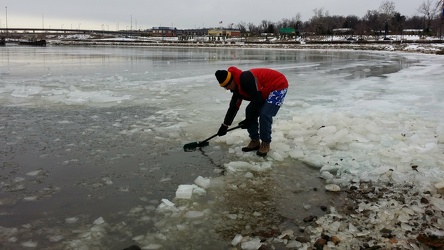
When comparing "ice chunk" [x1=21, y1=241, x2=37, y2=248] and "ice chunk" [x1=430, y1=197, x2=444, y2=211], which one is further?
"ice chunk" [x1=430, y1=197, x2=444, y2=211]

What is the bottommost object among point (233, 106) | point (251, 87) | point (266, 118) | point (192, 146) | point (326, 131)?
point (192, 146)

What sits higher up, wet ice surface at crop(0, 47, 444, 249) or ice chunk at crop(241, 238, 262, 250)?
wet ice surface at crop(0, 47, 444, 249)

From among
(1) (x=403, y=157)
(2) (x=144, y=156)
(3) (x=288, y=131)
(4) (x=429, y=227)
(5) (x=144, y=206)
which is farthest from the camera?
(3) (x=288, y=131)

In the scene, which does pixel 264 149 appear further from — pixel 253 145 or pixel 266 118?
pixel 266 118

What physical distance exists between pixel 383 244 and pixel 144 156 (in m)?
3.26

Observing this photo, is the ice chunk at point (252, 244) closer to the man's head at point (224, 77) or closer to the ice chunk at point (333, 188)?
the ice chunk at point (333, 188)

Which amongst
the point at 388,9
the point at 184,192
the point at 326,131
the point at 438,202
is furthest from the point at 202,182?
the point at 388,9

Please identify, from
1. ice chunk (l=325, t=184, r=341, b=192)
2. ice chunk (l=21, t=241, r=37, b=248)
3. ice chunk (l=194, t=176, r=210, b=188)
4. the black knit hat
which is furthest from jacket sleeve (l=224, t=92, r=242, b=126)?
ice chunk (l=21, t=241, r=37, b=248)

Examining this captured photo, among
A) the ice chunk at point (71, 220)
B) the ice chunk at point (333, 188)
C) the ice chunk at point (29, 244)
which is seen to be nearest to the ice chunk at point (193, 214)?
the ice chunk at point (71, 220)

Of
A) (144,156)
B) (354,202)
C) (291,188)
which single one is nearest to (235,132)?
(144,156)

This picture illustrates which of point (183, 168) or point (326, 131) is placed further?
point (326, 131)

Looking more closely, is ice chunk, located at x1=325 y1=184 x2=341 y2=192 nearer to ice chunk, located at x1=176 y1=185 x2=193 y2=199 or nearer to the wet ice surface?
the wet ice surface

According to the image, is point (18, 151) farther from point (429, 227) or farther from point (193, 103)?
point (429, 227)

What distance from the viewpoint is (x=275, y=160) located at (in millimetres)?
5023
